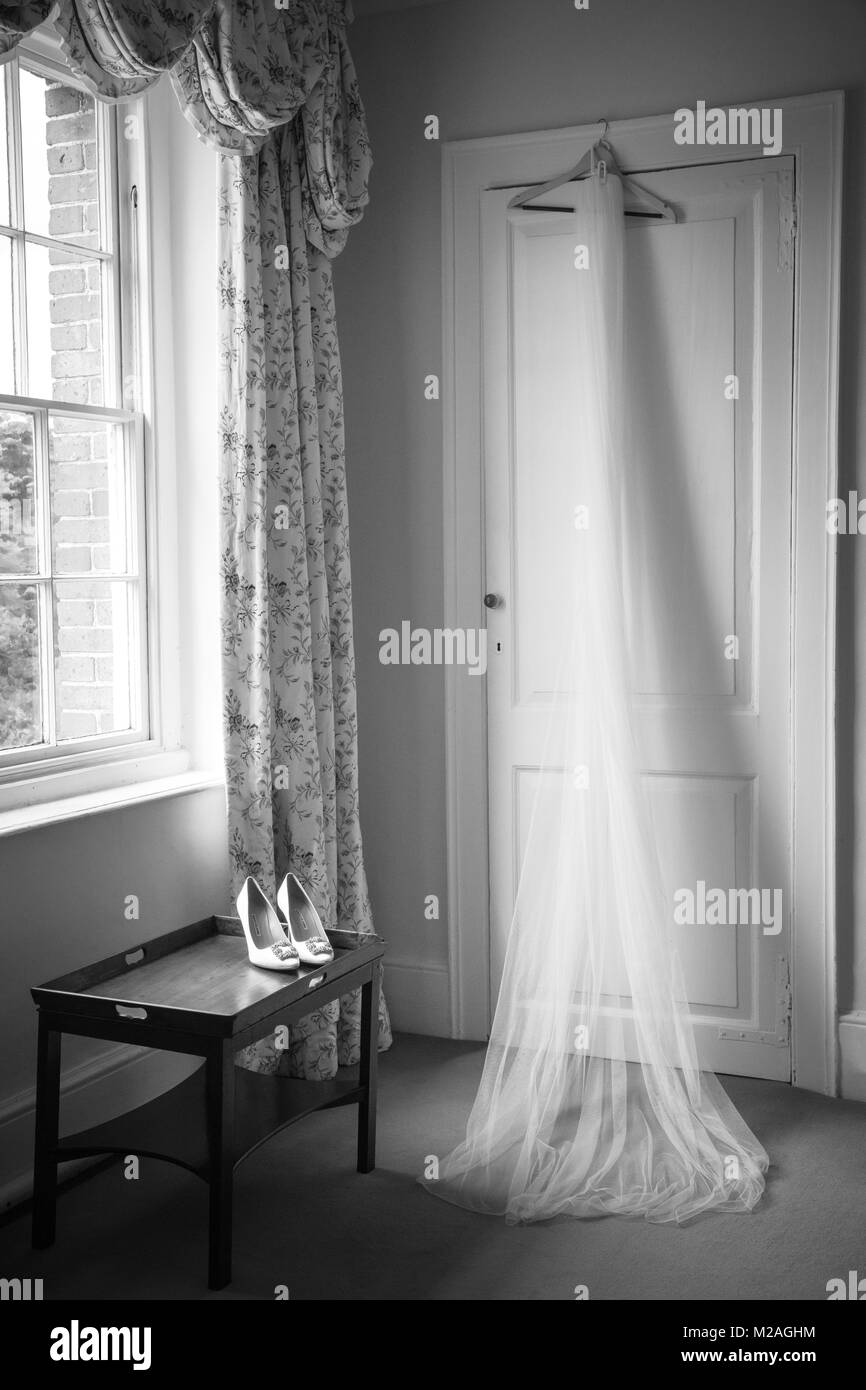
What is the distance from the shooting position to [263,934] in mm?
2639

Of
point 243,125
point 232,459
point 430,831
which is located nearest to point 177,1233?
point 430,831

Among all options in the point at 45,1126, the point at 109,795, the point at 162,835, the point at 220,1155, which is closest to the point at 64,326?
the point at 109,795

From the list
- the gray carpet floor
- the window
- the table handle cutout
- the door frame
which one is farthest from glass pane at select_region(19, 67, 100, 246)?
the gray carpet floor

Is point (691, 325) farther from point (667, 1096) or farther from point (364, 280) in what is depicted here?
point (667, 1096)

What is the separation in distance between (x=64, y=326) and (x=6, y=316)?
0.62 ft

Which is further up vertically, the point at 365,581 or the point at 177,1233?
the point at 365,581

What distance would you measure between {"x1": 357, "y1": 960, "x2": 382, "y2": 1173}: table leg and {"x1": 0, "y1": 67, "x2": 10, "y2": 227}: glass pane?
5.72ft

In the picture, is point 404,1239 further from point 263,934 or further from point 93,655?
point 93,655

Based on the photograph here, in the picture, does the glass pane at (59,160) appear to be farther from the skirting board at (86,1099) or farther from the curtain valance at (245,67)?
the skirting board at (86,1099)

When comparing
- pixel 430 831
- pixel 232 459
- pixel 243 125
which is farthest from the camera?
pixel 430 831

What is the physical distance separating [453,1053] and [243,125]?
92.7 inches

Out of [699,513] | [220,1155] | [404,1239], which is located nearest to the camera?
[220,1155]

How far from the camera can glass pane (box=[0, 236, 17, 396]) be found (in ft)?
8.80

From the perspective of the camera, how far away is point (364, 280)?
3.54 meters
